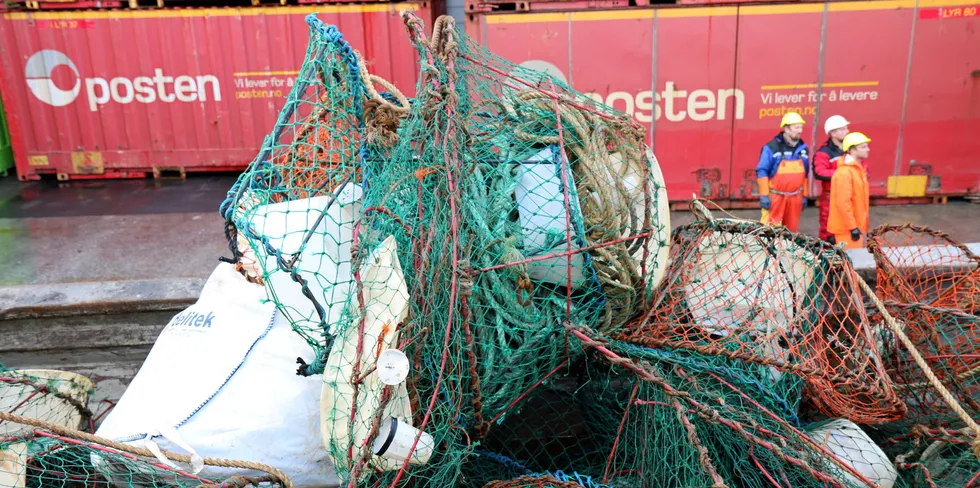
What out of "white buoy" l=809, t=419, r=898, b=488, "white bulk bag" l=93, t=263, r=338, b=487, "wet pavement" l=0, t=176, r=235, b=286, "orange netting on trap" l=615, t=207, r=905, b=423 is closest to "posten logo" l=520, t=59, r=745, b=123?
"wet pavement" l=0, t=176, r=235, b=286

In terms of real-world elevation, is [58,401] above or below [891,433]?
above

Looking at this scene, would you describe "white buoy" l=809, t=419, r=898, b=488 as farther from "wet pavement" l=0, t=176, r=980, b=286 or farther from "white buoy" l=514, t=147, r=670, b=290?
"wet pavement" l=0, t=176, r=980, b=286

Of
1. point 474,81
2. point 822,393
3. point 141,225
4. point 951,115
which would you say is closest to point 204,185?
point 141,225

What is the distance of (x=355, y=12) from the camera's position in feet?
25.0

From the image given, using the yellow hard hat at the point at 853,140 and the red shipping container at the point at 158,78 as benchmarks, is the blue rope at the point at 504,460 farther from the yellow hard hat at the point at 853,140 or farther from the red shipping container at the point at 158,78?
the red shipping container at the point at 158,78

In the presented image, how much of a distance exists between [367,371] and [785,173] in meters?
4.87

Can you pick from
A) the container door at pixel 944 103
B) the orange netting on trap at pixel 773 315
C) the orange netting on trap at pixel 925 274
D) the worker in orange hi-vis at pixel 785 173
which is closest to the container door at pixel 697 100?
the worker in orange hi-vis at pixel 785 173

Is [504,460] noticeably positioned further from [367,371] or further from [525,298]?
[367,371]

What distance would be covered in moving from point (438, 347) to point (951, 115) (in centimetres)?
695

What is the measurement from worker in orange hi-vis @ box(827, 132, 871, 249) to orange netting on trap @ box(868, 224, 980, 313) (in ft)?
5.14

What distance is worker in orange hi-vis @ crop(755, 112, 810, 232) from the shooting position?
587 cm

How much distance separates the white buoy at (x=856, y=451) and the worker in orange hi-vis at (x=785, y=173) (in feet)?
11.6

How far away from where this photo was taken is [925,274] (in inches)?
138

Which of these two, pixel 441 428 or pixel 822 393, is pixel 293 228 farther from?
pixel 822 393
